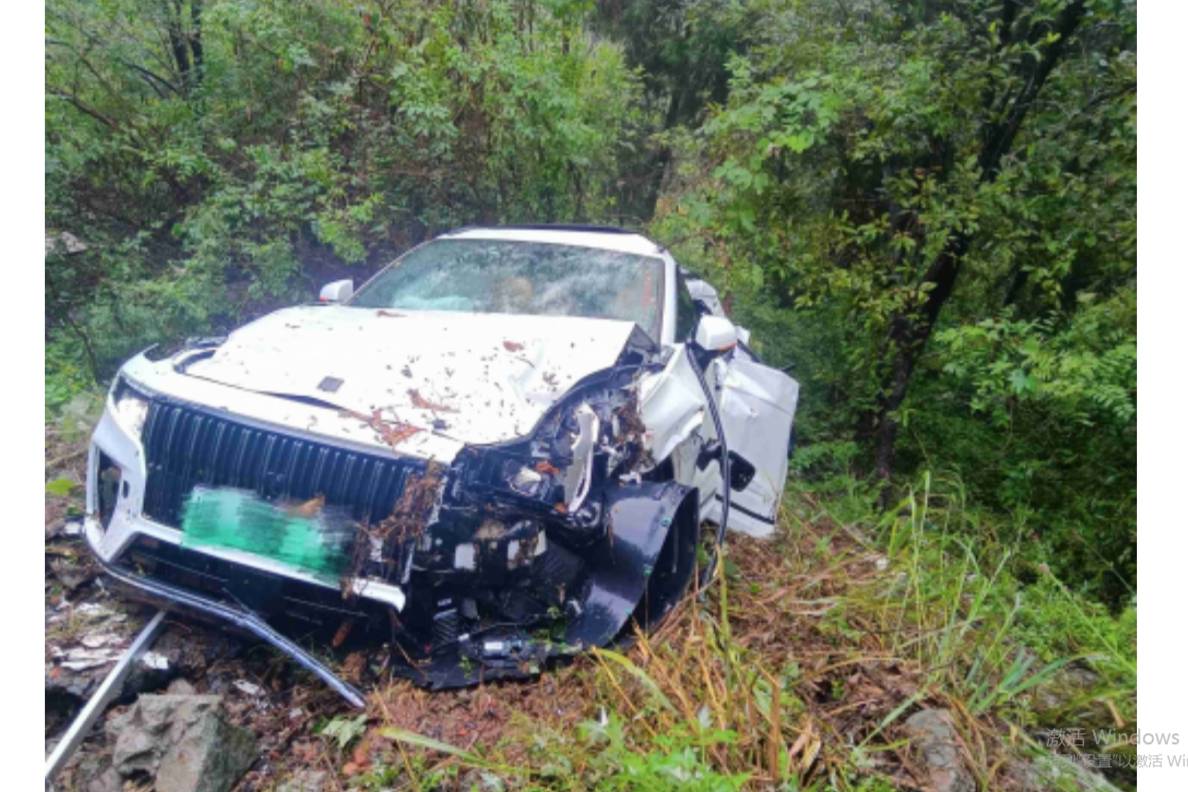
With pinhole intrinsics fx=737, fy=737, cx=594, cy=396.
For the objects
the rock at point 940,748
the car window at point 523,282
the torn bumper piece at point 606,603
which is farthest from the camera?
the car window at point 523,282

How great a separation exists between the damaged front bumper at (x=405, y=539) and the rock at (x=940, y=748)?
3.20ft

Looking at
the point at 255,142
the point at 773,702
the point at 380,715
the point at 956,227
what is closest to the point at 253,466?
the point at 380,715

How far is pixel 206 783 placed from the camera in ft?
6.87

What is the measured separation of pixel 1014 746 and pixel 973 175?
3632 mm

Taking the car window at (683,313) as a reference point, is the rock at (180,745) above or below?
below

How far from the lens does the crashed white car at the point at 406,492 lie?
2.38 metres

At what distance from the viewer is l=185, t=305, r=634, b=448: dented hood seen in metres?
2.59

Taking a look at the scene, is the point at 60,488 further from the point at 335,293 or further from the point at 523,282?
the point at 523,282

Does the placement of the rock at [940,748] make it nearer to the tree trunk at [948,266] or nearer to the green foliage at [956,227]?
the green foliage at [956,227]

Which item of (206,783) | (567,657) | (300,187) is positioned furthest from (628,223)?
(206,783)

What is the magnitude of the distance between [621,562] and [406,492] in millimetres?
819

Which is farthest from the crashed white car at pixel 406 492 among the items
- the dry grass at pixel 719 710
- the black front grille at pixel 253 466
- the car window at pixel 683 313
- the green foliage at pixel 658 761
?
the car window at pixel 683 313

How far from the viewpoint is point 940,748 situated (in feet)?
7.60

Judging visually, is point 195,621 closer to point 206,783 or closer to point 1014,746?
point 206,783
